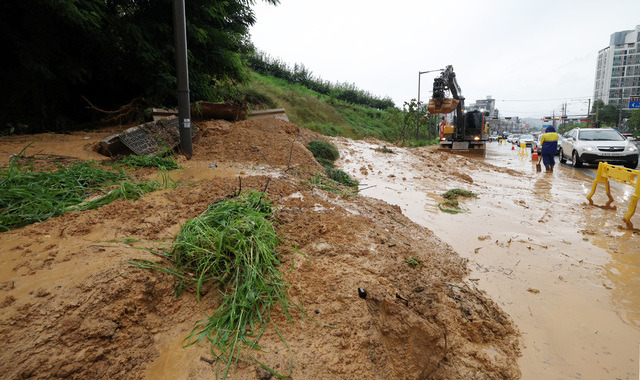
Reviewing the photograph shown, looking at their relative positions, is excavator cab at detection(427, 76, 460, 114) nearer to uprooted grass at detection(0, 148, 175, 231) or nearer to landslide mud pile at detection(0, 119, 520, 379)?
landslide mud pile at detection(0, 119, 520, 379)

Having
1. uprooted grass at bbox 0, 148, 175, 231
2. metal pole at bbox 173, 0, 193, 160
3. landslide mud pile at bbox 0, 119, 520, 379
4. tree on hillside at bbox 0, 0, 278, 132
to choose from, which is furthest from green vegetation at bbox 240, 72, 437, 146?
landslide mud pile at bbox 0, 119, 520, 379

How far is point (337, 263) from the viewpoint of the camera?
98.7 inches

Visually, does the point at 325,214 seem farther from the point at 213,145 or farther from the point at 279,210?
the point at 213,145

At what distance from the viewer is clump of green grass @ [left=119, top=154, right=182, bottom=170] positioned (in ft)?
15.4

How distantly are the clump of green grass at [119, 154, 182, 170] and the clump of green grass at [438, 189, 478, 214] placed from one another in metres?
4.62

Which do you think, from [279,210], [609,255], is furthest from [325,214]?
[609,255]

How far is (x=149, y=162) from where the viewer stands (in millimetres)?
4805

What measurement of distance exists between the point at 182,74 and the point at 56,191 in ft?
11.0

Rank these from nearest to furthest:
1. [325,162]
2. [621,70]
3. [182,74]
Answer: [182,74]
[325,162]
[621,70]

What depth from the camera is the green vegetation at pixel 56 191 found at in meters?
2.60

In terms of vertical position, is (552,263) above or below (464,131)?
below

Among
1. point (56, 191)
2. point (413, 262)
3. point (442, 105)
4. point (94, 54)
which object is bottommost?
point (413, 262)

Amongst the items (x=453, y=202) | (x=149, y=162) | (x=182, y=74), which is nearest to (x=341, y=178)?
(x=453, y=202)

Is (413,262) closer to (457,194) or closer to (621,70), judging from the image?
(457,194)
